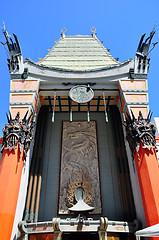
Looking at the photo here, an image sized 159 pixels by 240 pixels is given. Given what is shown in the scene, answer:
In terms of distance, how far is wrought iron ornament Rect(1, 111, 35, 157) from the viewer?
1091cm

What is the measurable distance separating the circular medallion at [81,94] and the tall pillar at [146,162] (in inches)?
129

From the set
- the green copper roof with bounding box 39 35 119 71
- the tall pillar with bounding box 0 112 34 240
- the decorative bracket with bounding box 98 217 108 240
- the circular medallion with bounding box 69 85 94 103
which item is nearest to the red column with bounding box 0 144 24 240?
the tall pillar with bounding box 0 112 34 240

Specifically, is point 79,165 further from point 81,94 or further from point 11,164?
point 11,164

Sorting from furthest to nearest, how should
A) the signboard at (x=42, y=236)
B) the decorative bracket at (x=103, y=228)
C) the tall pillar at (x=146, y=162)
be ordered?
the signboard at (x=42, y=236) < the decorative bracket at (x=103, y=228) < the tall pillar at (x=146, y=162)

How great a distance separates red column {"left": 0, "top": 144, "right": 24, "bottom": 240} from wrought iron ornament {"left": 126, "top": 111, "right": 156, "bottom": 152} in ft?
22.7

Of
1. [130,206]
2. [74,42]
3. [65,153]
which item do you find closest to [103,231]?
[130,206]

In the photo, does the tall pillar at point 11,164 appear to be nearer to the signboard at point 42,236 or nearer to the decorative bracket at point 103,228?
the signboard at point 42,236

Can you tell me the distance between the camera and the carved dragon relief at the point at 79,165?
1255 centimetres

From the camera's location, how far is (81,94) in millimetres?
13477

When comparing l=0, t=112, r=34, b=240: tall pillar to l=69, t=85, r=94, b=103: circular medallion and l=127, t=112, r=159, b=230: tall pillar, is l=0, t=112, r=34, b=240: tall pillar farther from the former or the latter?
l=127, t=112, r=159, b=230: tall pillar

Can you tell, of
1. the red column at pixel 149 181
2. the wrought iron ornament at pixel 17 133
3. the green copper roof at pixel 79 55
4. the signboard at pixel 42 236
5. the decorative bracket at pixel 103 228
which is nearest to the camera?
the red column at pixel 149 181

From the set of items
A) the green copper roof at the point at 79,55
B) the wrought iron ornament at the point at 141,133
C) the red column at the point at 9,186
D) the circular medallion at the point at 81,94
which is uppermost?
the green copper roof at the point at 79,55

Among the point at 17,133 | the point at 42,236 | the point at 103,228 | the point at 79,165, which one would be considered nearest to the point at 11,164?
the point at 17,133

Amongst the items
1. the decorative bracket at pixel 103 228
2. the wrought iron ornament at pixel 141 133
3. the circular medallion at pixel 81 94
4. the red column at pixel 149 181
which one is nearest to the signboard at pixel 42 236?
the decorative bracket at pixel 103 228
